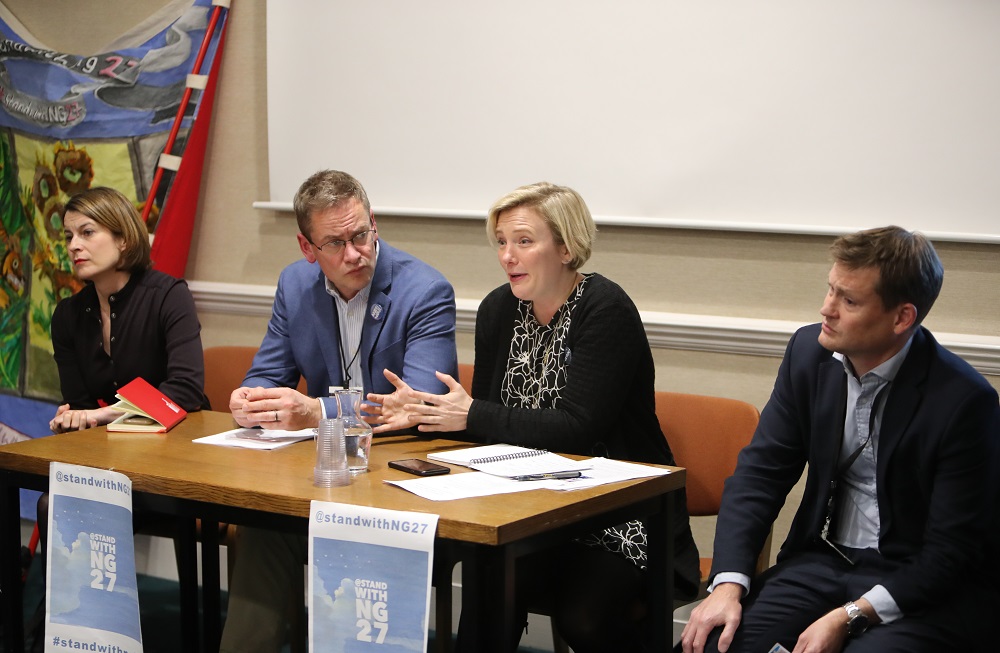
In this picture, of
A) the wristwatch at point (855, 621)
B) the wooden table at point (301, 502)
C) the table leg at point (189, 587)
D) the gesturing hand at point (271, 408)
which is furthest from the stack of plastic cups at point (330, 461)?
the wristwatch at point (855, 621)

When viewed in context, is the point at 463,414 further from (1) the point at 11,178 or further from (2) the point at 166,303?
(1) the point at 11,178

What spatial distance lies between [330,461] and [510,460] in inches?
18.0

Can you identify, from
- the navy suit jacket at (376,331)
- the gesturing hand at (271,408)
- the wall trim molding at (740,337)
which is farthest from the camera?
the wall trim molding at (740,337)

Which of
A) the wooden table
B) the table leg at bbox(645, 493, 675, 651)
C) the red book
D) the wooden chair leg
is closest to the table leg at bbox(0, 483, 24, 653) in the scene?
the wooden table

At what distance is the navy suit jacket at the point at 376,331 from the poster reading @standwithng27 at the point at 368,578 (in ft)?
2.81

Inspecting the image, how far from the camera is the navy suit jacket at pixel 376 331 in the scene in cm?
296

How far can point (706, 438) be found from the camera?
9.69 feet

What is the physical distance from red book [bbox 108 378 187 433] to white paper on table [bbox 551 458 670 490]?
1179mm

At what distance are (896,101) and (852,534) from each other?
1.46 m

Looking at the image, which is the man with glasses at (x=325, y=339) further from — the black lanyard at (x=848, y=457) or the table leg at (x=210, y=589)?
the black lanyard at (x=848, y=457)

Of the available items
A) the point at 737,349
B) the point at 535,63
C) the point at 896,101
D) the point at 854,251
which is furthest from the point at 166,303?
the point at 896,101

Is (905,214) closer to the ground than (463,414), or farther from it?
farther from it

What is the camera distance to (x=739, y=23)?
3293mm

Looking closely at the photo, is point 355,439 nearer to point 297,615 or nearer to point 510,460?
point 510,460
